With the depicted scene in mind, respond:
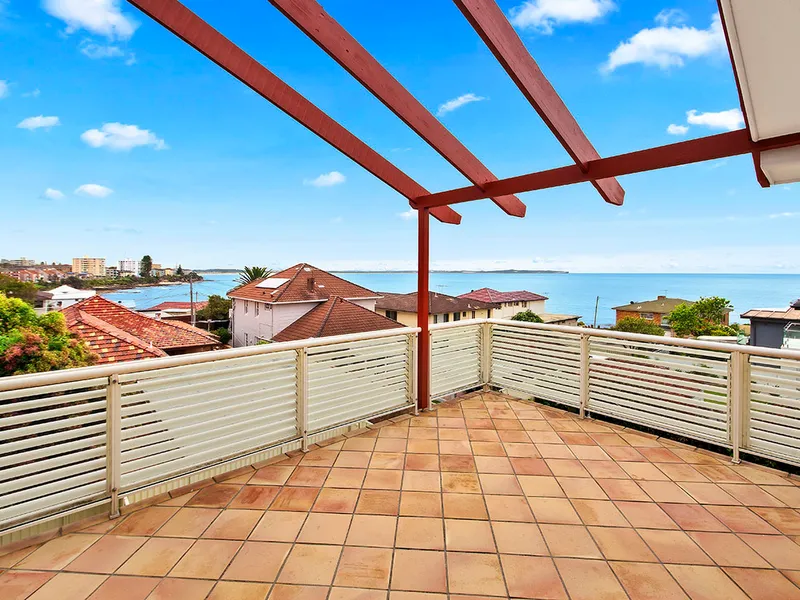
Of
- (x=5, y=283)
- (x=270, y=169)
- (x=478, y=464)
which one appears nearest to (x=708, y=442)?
(x=478, y=464)

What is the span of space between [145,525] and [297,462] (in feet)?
3.24

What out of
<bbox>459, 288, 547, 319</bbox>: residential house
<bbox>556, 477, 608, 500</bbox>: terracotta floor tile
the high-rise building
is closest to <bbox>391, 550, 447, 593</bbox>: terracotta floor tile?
<bbox>556, 477, 608, 500</bbox>: terracotta floor tile

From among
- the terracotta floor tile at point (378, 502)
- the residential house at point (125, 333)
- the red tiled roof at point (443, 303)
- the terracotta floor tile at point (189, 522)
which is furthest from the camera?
the red tiled roof at point (443, 303)

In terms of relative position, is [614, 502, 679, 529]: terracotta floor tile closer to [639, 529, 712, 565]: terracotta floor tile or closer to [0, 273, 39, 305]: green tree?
[639, 529, 712, 565]: terracotta floor tile

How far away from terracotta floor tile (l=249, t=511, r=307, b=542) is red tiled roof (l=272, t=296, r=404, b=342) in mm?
4405

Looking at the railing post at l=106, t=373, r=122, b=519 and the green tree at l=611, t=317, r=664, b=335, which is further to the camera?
the green tree at l=611, t=317, r=664, b=335

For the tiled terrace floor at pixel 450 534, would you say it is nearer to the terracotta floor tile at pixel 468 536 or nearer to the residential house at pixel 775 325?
the terracotta floor tile at pixel 468 536

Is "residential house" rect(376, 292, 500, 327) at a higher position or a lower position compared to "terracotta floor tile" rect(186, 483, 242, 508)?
higher

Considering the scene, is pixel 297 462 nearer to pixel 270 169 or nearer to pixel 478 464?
pixel 478 464

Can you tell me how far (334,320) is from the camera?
24.2 feet

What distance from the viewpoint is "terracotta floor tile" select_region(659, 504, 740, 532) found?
2.15 metres

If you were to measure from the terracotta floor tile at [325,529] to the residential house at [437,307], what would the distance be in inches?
85.4

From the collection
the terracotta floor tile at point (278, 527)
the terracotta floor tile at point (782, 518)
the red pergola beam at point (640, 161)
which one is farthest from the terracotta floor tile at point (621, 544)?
the red pergola beam at point (640, 161)

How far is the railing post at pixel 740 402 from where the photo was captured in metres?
2.89
